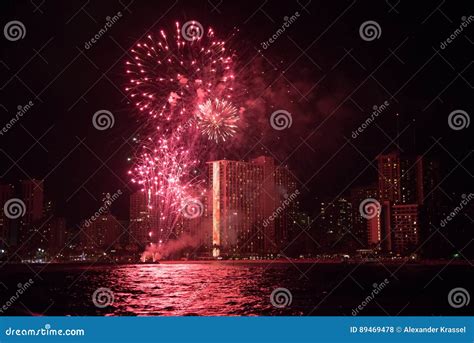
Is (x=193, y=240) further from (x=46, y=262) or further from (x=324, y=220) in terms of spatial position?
(x=324, y=220)

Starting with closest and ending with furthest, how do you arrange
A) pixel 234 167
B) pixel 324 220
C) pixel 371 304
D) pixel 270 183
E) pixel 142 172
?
pixel 371 304 → pixel 142 172 → pixel 234 167 → pixel 270 183 → pixel 324 220

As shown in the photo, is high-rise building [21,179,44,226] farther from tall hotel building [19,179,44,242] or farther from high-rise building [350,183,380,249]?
high-rise building [350,183,380,249]

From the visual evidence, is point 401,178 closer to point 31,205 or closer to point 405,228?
point 405,228

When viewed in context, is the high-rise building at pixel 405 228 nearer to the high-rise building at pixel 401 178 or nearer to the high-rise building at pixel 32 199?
the high-rise building at pixel 401 178

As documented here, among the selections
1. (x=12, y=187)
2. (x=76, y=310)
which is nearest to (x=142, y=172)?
(x=76, y=310)
